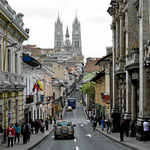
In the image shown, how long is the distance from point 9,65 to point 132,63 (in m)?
9.07

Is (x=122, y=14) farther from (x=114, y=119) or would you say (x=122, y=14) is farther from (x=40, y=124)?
(x=40, y=124)

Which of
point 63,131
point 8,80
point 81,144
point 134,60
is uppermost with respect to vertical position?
point 134,60

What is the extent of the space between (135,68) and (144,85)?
255 centimetres

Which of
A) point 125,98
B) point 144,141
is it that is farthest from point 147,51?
point 125,98

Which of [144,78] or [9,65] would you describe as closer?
[144,78]

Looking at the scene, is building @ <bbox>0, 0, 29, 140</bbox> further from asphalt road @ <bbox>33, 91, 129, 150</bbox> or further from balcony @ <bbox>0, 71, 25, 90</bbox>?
asphalt road @ <bbox>33, 91, 129, 150</bbox>

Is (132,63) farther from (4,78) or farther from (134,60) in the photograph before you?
(4,78)

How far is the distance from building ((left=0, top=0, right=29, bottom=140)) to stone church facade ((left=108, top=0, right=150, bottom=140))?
8567 millimetres

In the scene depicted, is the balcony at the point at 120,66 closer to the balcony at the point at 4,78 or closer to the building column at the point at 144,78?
the building column at the point at 144,78

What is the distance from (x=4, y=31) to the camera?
2417 cm

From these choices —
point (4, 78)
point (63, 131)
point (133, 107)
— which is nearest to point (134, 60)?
point (133, 107)

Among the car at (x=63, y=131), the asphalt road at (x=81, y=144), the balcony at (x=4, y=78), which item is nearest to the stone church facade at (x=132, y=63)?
the asphalt road at (x=81, y=144)

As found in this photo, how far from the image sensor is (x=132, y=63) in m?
26.0

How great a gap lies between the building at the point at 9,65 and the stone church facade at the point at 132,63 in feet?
28.1
